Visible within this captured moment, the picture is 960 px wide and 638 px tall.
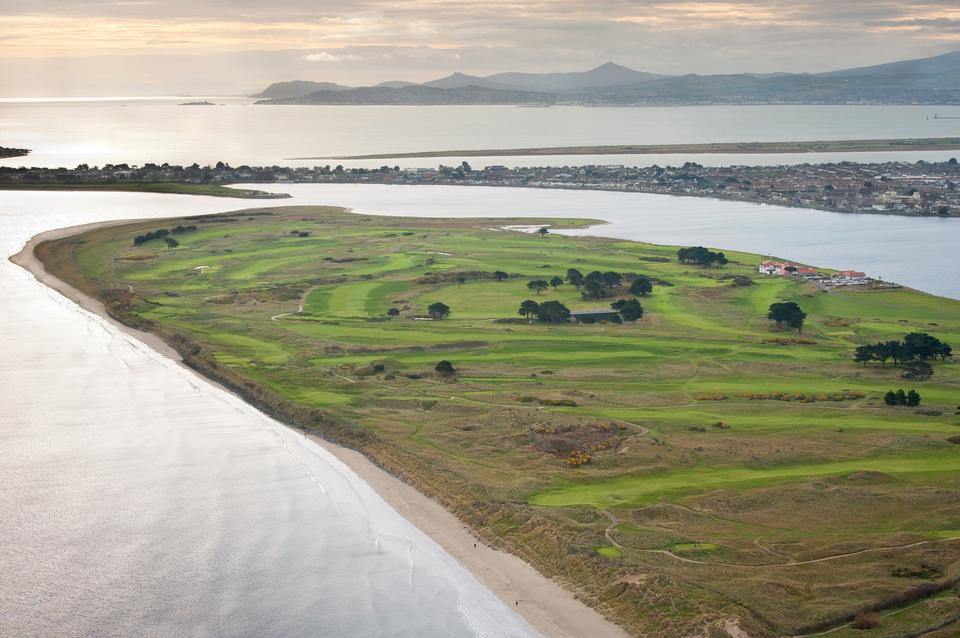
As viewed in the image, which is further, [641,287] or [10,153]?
[10,153]

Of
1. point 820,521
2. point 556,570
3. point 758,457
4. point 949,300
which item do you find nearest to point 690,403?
point 758,457

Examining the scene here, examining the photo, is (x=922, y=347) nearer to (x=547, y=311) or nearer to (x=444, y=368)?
(x=547, y=311)

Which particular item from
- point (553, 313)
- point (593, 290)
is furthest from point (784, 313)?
point (593, 290)

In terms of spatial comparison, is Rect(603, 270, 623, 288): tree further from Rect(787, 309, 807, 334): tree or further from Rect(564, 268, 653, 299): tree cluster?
Rect(787, 309, 807, 334): tree

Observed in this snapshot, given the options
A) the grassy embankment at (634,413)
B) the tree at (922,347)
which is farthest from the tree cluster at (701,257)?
the tree at (922,347)

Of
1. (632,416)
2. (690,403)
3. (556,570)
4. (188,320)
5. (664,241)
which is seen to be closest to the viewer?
(556,570)

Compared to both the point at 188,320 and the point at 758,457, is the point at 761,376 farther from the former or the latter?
the point at 188,320

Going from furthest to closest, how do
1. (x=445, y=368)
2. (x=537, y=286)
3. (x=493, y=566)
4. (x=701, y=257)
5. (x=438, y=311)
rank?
(x=701, y=257) < (x=537, y=286) < (x=438, y=311) < (x=445, y=368) < (x=493, y=566)
